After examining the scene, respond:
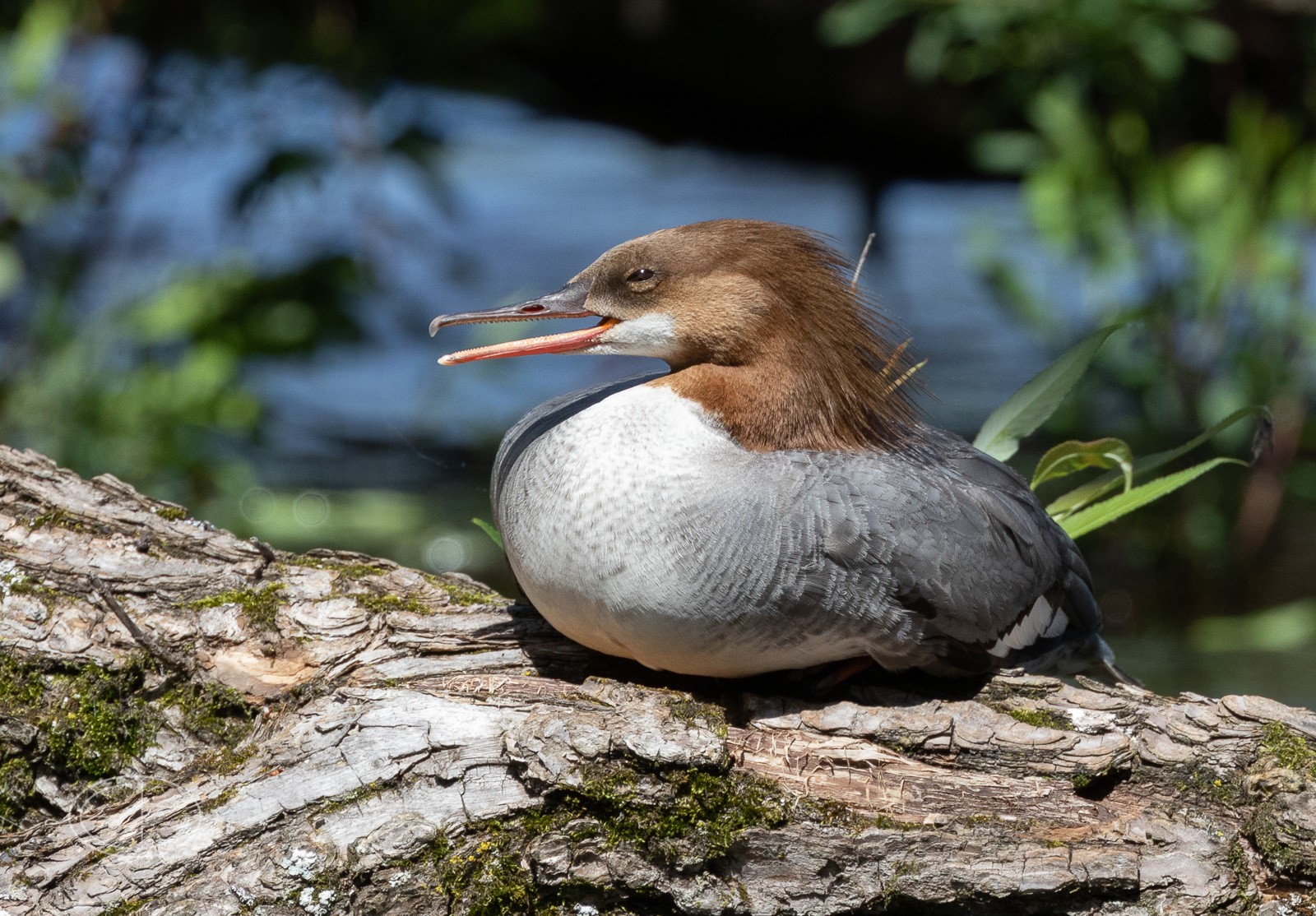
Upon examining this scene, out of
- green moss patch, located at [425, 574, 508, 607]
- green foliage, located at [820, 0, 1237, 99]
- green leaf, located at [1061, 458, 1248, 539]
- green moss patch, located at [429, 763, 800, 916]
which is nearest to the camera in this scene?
green moss patch, located at [429, 763, 800, 916]

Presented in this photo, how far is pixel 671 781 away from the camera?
192cm

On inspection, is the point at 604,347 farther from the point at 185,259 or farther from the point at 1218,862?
the point at 185,259

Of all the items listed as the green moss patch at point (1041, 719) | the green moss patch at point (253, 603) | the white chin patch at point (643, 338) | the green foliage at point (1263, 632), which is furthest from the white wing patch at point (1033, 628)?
the green foliage at point (1263, 632)

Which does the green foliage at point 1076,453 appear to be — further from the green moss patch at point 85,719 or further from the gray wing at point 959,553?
the green moss patch at point 85,719

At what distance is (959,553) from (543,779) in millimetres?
738

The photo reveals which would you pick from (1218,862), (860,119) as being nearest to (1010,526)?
(1218,862)

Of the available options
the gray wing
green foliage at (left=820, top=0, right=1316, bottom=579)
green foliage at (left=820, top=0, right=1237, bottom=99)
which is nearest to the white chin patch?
the gray wing

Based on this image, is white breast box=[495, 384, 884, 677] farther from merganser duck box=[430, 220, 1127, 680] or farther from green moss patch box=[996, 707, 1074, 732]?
green moss patch box=[996, 707, 1074, 732]

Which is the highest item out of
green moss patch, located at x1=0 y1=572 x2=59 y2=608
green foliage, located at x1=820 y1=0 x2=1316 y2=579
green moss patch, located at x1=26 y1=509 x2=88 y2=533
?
green foliage, located at x1=820 y1=0 x2=1316 y2=579

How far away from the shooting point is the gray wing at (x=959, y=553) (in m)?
2.02

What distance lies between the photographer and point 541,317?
7.23 feet

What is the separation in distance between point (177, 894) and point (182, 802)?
16cm

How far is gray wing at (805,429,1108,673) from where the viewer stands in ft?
6.64

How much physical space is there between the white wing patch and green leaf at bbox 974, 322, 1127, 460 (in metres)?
0.42
